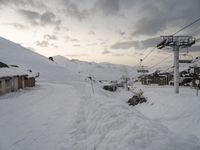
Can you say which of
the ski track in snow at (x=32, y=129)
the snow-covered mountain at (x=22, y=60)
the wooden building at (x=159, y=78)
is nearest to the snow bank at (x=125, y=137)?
the ski track in snow at (x=32, y=129)

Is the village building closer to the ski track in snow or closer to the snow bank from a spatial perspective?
the ski track in snow

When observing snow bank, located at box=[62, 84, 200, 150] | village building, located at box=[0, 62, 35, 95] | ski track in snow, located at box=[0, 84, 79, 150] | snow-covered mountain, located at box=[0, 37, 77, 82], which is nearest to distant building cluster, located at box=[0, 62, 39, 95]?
village building, located at box=[0, 62, 35, 95]

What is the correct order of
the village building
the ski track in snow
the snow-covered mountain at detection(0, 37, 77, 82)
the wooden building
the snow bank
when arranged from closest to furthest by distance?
the snow bank, the ski track in snow, the village building, the wooden building, the snow-covered mountain at detection(0, 37, 77, 82)

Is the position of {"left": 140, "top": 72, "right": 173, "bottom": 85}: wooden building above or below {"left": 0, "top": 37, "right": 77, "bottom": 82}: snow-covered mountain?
below

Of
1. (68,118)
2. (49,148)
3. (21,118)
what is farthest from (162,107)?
(49,148)

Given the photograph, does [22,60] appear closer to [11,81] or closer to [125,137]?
[11,81]

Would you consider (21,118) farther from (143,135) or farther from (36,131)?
(143,135)

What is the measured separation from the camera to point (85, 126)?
41.1 ft

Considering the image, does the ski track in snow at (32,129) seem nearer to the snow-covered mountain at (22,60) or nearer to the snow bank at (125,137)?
the snow bank at (125,137)

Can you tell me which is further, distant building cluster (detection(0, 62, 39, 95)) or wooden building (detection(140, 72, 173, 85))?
wooden building (detection(140, 72, 173, 85))

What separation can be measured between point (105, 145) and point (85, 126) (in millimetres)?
4294

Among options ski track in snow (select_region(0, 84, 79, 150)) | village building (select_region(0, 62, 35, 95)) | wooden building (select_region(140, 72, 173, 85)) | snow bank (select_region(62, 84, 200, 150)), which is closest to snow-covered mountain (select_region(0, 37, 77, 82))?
wooden building (select_region(140, 72, 173, 85))

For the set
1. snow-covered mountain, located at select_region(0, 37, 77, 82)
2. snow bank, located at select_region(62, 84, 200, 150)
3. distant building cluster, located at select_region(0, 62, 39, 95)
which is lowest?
snow bank, located at select_region(62, 84, 200, 150)


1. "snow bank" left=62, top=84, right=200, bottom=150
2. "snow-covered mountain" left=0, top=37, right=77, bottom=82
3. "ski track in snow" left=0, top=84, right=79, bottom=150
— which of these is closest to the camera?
"snow bank" left=62, top=84, right=200, bottom=150
